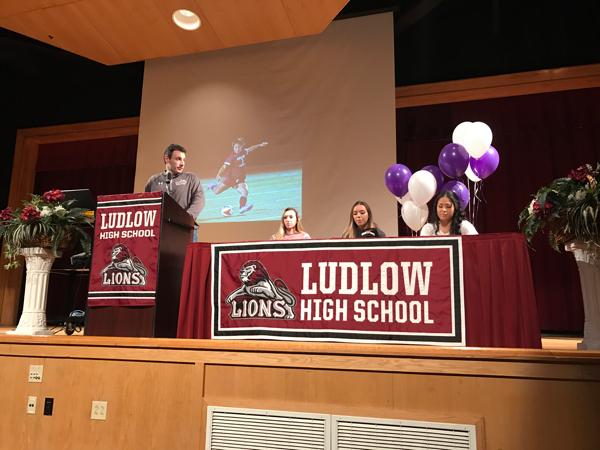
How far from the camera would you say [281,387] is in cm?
187

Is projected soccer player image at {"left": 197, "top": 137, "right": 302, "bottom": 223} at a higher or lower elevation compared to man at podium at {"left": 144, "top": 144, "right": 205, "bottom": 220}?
higher

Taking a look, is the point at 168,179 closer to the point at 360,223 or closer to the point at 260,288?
the point at 360,223

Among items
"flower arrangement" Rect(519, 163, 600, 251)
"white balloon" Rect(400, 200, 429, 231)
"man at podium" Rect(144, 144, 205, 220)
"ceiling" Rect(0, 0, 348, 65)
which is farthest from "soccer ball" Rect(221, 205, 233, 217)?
"flower arrangement" Rect(519, 163, 600, 251)

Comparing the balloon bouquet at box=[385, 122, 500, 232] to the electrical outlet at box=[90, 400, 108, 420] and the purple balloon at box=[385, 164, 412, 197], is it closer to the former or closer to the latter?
the purple balloon at box=[385, 164, 412, 197]

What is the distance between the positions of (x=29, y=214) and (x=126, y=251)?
62 cm

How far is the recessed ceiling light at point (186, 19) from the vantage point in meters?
4.20

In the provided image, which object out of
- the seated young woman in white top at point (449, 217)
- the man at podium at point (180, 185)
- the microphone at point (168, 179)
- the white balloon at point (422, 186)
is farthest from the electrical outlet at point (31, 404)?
the white balloon at point (422, 186)

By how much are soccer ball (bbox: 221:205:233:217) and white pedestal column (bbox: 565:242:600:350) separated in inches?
129

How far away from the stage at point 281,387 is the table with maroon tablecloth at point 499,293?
0.15m

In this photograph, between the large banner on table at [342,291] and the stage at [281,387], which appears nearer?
the stage at [281,387]

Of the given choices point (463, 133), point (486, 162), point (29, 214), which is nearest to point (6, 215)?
point (29, 214)

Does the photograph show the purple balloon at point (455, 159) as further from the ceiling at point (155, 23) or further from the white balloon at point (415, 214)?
the ceiling at point (155, 23)

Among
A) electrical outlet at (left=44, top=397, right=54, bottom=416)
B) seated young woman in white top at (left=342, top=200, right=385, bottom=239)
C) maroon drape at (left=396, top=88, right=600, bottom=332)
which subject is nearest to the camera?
electrical outlet at (left=44, top=397, right=54, bottom=416)

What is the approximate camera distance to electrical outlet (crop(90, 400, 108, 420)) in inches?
80.8
